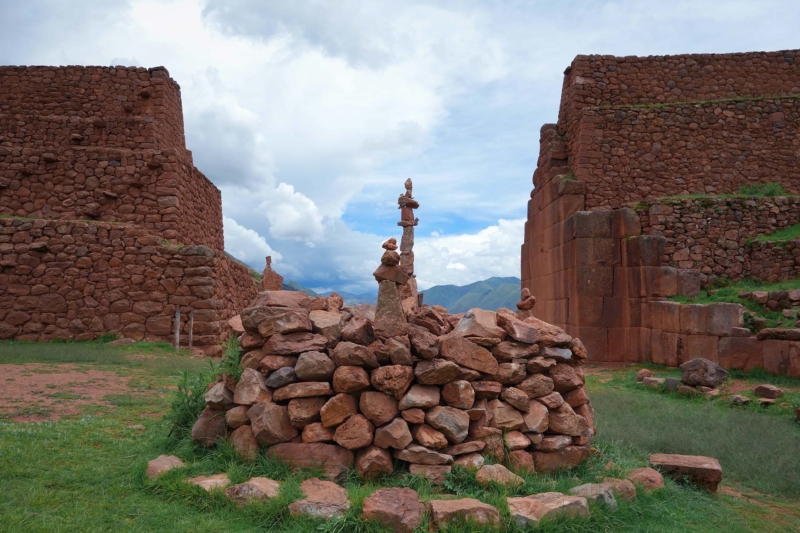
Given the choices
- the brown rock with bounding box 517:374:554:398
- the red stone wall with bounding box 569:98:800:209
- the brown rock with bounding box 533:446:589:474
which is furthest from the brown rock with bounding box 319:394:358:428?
the red stone wall with bounding box 569:98:800:209

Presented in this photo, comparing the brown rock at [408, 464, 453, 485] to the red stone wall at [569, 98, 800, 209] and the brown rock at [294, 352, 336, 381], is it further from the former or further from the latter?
the red stone wall at [569, 98, 800, 209]

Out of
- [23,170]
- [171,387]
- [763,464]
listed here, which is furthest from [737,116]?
[23,170]

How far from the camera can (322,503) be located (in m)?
4.14

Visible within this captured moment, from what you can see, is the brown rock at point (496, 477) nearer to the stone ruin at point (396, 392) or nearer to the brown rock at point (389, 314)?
the stone ruin at point (396, 392)

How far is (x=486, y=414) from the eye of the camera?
5.06 meters

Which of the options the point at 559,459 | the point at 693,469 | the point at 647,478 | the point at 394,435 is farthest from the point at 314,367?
the point at 693,469

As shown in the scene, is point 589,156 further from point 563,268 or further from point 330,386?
point 330,386

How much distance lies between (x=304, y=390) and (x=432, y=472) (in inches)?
49.5

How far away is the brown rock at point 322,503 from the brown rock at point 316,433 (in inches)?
18.7

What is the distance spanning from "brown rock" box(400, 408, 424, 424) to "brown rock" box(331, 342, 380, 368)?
1.58 ft

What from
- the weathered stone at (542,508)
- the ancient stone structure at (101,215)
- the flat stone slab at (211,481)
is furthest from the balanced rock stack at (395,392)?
the ancient stone structure at (101,215)

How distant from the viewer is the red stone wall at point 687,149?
1549cm

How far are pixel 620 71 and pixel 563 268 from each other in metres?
6.13

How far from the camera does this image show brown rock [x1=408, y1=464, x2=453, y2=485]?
15.4 ft
